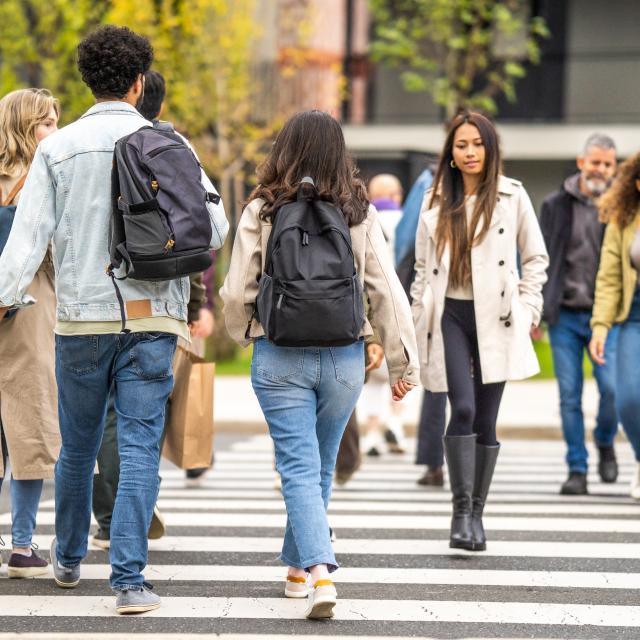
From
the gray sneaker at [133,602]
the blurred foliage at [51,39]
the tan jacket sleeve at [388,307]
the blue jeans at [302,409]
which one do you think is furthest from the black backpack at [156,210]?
the blurred foliage at [51,39]

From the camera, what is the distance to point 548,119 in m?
27.0

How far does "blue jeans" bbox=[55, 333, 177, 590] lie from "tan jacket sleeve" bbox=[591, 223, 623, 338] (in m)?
3.38

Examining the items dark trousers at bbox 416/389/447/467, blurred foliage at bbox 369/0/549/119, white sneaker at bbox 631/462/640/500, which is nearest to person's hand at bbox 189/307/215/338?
dark trousers at bbox 416/389/447/467

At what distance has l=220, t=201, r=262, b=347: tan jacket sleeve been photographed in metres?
4.81

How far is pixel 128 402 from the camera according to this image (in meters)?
4.71

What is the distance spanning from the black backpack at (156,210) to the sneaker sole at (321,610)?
1208 millimetres

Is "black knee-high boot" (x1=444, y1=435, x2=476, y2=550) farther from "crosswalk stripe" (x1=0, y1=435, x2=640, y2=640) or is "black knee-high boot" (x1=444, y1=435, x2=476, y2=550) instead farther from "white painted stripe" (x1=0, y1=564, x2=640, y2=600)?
"white painted stripe" (x1=0, y1=564, x2=640, y2=600)

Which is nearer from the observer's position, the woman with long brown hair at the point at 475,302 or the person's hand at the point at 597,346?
the woman with long brown hair at the point at 475,302

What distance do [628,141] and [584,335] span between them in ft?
60.9

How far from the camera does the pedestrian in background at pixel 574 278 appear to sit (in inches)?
317

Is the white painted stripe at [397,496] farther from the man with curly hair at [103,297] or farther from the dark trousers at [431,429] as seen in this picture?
the man with curly hair at [103,297]

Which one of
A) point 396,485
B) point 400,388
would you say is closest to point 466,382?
point 400,388

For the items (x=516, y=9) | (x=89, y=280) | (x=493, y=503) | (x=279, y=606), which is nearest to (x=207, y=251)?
(x=89, y=280)

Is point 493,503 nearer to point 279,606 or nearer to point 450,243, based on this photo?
point 450,243
